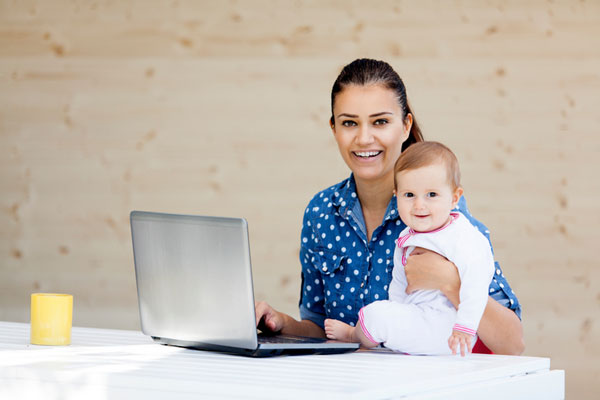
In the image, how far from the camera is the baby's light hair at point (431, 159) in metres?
1.72

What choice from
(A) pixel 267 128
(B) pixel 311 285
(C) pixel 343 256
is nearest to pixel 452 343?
(C) pixel 343 256

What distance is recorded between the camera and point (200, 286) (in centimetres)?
Result: 140

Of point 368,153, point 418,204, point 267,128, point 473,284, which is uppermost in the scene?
point 267,128

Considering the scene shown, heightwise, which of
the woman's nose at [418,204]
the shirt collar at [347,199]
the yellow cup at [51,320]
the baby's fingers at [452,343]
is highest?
the shirt collar at [347,199]

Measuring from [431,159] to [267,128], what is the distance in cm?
216

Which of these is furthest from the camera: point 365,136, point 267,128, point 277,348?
point 267,128

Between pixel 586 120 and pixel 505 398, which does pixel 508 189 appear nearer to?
pixel 586 120

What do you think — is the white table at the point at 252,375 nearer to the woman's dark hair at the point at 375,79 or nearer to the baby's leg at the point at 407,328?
the baby's leg at the point at 407,328

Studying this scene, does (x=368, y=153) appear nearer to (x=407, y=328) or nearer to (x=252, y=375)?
(x=407, y=328)

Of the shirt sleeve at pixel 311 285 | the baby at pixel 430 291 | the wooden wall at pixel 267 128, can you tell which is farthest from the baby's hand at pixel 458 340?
the wooden wall at pixel 267 128

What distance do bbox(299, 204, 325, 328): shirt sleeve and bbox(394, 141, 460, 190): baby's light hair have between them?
1.72 feet

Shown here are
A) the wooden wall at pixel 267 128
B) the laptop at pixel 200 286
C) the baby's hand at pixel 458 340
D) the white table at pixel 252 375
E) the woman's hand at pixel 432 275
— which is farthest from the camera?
the wooden wall at pixel 267 128

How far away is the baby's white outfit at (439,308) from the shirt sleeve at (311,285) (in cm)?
53

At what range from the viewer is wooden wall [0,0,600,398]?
144 inches
